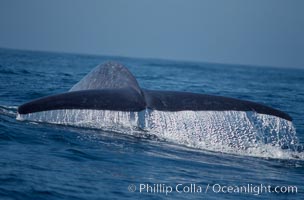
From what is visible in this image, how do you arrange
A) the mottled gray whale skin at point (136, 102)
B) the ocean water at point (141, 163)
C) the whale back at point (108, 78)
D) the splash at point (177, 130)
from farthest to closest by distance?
the splash at point (177, 130)
the whale back at point (108, 78)
the mottled gray whale skin at point (136, 102)
the ocean water at point (141, 163)

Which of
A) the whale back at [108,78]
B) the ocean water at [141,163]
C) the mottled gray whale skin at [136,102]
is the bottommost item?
the ocean water at [141,163]

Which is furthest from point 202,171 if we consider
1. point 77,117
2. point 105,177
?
point 77,117

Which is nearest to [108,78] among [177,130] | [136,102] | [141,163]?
[177,130]

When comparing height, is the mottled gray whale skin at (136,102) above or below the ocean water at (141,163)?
above

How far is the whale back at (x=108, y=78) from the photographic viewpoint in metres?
7.56

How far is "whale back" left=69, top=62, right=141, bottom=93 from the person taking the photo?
7559mm

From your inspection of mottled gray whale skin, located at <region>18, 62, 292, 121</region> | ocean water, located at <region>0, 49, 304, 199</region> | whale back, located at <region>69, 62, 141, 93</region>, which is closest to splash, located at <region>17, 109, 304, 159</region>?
ocean water, located at <region>0, 49, 304, 199</region>

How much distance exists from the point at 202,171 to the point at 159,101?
100 centimetres

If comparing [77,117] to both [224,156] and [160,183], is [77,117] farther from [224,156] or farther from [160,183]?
[160,183]

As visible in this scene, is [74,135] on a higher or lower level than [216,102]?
lower

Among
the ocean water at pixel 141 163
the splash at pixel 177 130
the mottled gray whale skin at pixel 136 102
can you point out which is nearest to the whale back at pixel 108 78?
the mottled gray whale skin at pixel 136 102

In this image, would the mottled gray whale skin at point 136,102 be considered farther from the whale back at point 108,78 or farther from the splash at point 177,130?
the splash at point 177,130

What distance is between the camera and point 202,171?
6.41m

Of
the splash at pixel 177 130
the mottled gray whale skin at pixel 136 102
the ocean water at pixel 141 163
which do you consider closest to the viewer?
the ocean water at pixel 141 163
